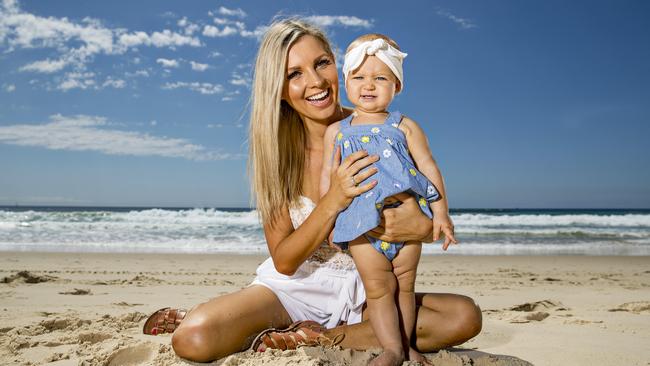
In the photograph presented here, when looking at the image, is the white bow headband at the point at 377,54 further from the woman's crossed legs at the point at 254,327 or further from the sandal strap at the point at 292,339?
the sandal strap at the point at 292,339

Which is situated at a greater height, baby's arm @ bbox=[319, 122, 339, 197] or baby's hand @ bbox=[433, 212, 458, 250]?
baby's arm @ bbox=[319, 122, 339, 197]

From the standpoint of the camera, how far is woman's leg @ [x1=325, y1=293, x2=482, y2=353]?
8.64 ft

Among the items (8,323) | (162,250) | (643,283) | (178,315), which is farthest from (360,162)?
(162,250)

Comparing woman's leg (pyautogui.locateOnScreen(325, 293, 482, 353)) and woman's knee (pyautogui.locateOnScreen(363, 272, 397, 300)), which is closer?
woman's knee (pyautogui.locateOnScreen(363, 272, 397, 300))

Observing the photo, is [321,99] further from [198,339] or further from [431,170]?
[198,339]

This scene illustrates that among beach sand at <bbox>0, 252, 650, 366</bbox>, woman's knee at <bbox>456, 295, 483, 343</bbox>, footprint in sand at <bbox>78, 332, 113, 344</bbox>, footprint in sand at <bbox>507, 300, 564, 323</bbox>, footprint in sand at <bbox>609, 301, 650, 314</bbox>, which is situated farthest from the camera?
footprint in sand at <bbox>609, 301, 650, 314</bbox>

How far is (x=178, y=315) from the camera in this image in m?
3.49

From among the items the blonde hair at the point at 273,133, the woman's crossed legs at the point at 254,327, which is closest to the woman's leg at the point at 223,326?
the woman's crossed legs at the point at 254,327

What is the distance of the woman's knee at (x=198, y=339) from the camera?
2.61m

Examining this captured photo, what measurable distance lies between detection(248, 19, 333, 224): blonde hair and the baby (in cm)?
33

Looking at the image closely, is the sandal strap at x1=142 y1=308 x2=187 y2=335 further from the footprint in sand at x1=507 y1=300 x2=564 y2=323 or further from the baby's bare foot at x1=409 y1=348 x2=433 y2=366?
the footprint in sand at x1=507 y1=300 x2=564 y2=323

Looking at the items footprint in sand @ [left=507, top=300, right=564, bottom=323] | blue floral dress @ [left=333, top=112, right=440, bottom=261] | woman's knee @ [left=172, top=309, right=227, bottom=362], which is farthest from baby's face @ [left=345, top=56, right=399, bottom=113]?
A: footprint in sand @ [left=507, top=300, right=564, bottom=323]

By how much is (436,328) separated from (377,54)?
1436 millimetres

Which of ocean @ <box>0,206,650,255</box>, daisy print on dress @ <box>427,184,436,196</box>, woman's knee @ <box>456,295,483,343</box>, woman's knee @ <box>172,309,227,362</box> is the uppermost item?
daisy print on dress @ <box>427,184,436,196</box>
